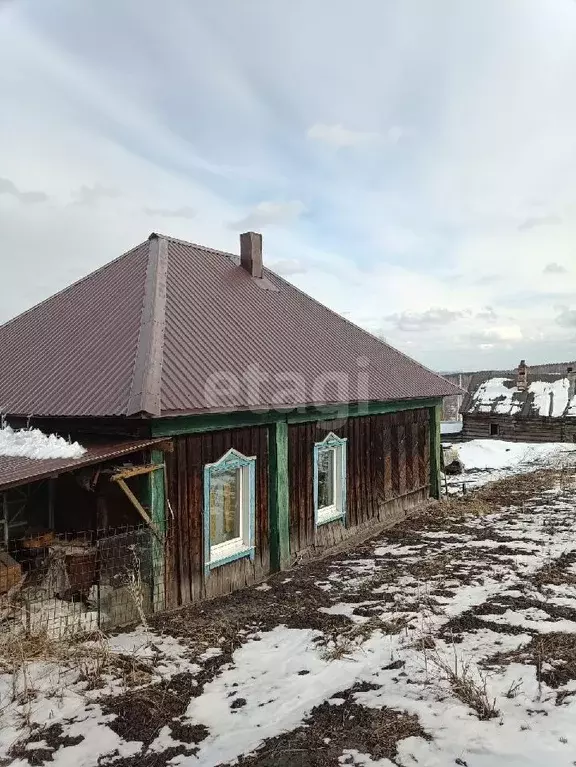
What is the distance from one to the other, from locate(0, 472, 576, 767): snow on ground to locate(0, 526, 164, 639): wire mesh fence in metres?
0.47

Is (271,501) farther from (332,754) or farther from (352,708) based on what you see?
(332,754)

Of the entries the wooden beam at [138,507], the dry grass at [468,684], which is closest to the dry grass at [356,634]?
the dry grass at [468,684]

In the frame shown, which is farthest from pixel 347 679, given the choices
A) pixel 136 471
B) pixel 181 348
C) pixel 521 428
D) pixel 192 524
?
pixel 521 428

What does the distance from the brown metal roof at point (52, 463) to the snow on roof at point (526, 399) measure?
27845 millimetres

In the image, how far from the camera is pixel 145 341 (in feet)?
28.2

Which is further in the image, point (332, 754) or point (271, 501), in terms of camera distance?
point (271, 501)

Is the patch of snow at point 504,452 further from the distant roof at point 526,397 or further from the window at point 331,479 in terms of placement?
the window at point 331,479

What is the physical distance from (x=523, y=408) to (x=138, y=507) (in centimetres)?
2868

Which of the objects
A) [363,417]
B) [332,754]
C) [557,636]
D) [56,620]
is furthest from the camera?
[363,417]

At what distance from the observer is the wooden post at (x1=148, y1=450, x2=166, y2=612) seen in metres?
7.32

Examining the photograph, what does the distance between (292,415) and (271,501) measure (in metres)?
1.48

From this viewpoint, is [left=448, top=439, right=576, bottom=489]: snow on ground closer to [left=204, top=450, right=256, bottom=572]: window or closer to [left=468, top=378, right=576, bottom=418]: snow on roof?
[left=468, top=378, right=576, bottom=418]: snow on roof

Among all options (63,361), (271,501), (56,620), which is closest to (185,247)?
(63,361)

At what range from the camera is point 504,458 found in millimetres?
25312
